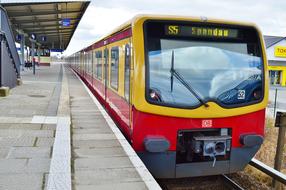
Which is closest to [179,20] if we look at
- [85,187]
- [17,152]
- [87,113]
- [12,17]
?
[85,187]

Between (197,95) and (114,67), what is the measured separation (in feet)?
9.68

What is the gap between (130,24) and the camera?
213 inches

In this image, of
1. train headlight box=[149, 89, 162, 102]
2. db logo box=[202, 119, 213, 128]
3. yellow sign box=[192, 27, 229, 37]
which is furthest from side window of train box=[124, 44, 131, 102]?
db logo box=[202, 119, 213, 128]

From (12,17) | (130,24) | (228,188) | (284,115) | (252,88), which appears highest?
(12,17)

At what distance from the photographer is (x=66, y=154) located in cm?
507

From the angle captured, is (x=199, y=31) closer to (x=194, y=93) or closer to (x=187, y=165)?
(x=194, y=93)

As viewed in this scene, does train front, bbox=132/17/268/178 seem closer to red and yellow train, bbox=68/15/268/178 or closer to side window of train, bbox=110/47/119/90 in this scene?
red and yellow train, bbox=68/15/268/178

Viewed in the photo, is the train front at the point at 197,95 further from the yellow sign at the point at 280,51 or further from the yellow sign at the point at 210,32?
the yellow sign at the point at 280,51

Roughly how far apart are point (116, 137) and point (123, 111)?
480mm

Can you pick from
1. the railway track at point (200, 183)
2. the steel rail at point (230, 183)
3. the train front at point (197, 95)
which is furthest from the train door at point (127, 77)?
the steel rail at point (230, 183)

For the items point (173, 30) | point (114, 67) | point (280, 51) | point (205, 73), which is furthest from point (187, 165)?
point (280, 51)

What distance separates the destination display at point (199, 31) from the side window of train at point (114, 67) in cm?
206

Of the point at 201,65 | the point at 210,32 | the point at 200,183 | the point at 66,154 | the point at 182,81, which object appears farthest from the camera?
the point at 200,183

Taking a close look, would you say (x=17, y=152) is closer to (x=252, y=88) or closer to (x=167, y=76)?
(x=167, y=76)
